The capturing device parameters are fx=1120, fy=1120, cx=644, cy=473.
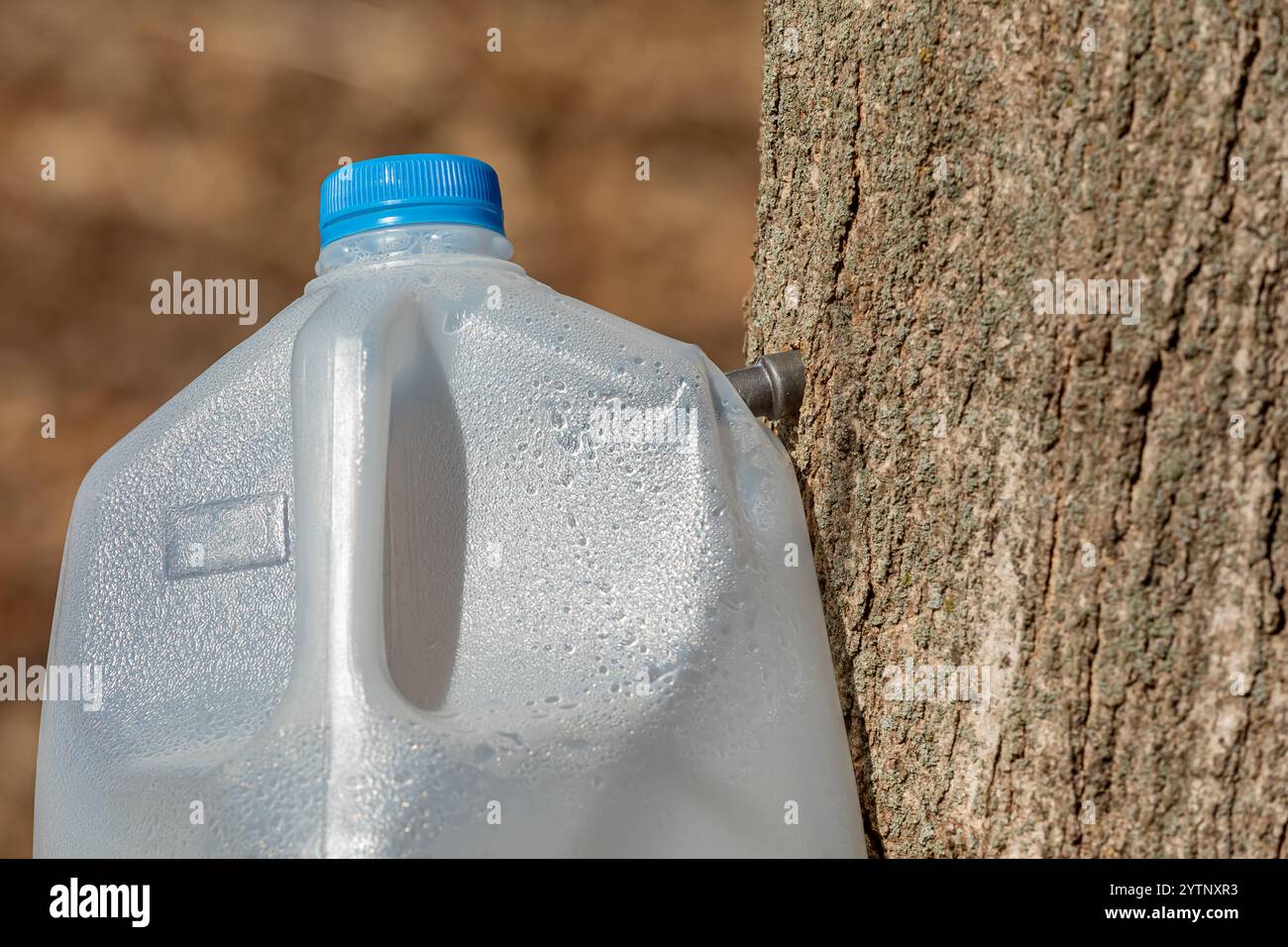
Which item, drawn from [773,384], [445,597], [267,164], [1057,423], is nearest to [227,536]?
[445,597]

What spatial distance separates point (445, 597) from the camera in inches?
22.6

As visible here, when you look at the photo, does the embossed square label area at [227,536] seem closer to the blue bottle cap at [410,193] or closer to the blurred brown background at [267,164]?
the blue bottle cap at [410,193]

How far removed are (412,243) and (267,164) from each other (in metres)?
1.70

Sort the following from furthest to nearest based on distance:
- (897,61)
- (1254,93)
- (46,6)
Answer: (46,6) → (897,61) → (1254,93)

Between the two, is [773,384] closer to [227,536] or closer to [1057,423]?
[1057,423]

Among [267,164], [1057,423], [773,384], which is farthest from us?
[267,164]

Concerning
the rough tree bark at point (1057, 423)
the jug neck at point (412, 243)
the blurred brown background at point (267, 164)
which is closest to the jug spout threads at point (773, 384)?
the rough tree bark at point (1057, 423)

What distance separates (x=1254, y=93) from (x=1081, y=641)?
0.85 feet

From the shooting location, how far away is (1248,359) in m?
0.49

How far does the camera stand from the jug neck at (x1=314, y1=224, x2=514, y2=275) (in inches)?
25.1

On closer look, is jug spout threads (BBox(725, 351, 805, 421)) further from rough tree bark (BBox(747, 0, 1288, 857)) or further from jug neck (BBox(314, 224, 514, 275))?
jug neck (BBox(314, 224, 514, 275))
